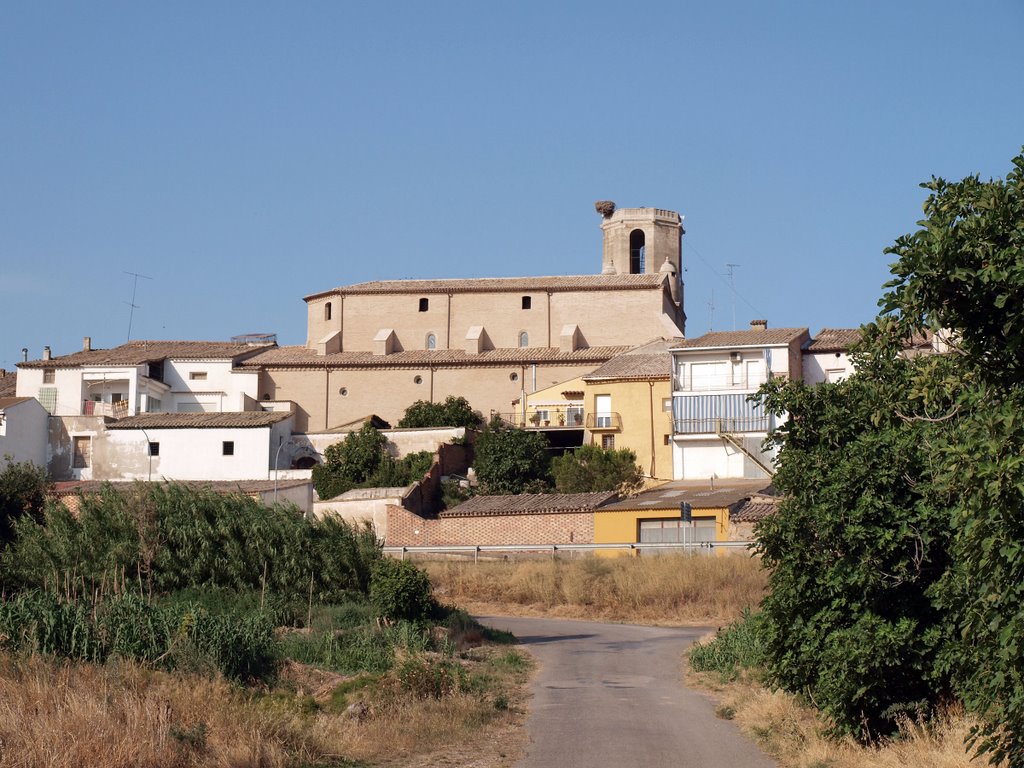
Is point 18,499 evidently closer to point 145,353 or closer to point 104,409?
point 104,409

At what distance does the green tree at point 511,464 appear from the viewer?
1992 inches

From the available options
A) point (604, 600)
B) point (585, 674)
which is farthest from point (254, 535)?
point (604, 600)

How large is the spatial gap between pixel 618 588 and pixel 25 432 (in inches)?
1356

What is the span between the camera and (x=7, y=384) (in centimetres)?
6681

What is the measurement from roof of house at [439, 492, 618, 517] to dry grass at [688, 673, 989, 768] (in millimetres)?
25382

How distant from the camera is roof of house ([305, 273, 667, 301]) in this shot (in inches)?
2547

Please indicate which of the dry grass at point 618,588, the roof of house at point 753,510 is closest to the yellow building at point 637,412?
the roof of house at point 753,510

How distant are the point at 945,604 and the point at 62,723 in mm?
7463

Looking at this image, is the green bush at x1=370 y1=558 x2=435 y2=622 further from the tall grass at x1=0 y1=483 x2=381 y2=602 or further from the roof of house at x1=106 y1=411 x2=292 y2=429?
the roof of house at x1=106 y1=411 x2=292 y2=429

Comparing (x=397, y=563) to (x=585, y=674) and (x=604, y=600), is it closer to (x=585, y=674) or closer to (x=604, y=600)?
(x=585, y=674)

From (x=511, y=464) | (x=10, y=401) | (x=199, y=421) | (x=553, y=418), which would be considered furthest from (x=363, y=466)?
(x=10, y=401)

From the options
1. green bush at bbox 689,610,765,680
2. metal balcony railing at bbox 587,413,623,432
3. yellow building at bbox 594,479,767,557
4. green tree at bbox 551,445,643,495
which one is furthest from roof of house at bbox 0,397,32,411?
green bush at bbox 689,610,765,680

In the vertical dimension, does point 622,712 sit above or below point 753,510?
below

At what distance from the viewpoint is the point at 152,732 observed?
10.9 metres
